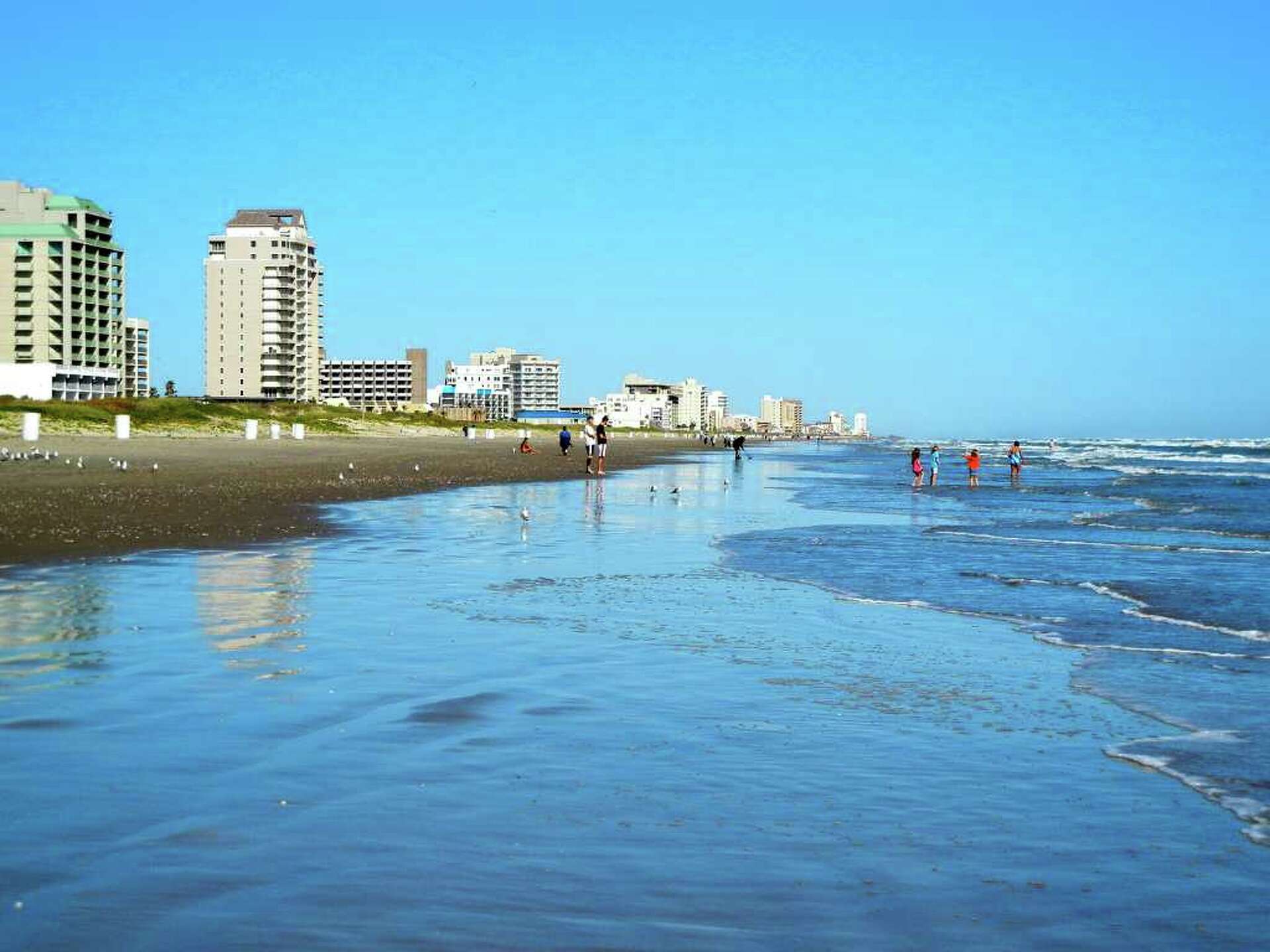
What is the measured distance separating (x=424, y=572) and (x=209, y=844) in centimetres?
1083

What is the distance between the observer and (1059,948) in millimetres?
4387

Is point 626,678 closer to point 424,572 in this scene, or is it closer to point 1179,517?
point 424,572

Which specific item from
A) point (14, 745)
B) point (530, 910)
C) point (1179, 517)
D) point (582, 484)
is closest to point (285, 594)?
point (14, 745)

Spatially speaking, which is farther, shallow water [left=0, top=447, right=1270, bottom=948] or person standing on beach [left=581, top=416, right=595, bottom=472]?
person standing on beach [left=581, top=416, right=595, bottom=472]

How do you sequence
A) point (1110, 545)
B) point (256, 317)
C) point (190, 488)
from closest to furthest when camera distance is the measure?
point (1110, 545) → point (190, 488) → point (256, 317)

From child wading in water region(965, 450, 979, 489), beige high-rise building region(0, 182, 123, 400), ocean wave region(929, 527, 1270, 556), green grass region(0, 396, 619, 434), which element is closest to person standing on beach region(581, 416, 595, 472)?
child wading in water region(965, 450, 979, 489)

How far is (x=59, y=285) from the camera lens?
135m

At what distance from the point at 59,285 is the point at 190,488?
4743 inches

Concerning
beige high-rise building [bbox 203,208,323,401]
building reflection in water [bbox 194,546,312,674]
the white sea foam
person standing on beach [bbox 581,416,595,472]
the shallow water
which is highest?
beige high-rise building [bbox 203,208,323,401]

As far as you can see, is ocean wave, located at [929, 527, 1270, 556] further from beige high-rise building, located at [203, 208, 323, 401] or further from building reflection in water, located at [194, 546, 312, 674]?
beige high-rise building, located at [203, 208, 323, 401]

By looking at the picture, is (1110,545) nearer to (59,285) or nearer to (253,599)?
(253,599)

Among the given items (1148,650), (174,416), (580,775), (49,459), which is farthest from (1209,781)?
(174,416)

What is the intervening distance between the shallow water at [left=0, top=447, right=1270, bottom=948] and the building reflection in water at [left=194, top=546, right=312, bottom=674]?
0.07 meters

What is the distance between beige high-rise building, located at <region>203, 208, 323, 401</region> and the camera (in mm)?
169875
